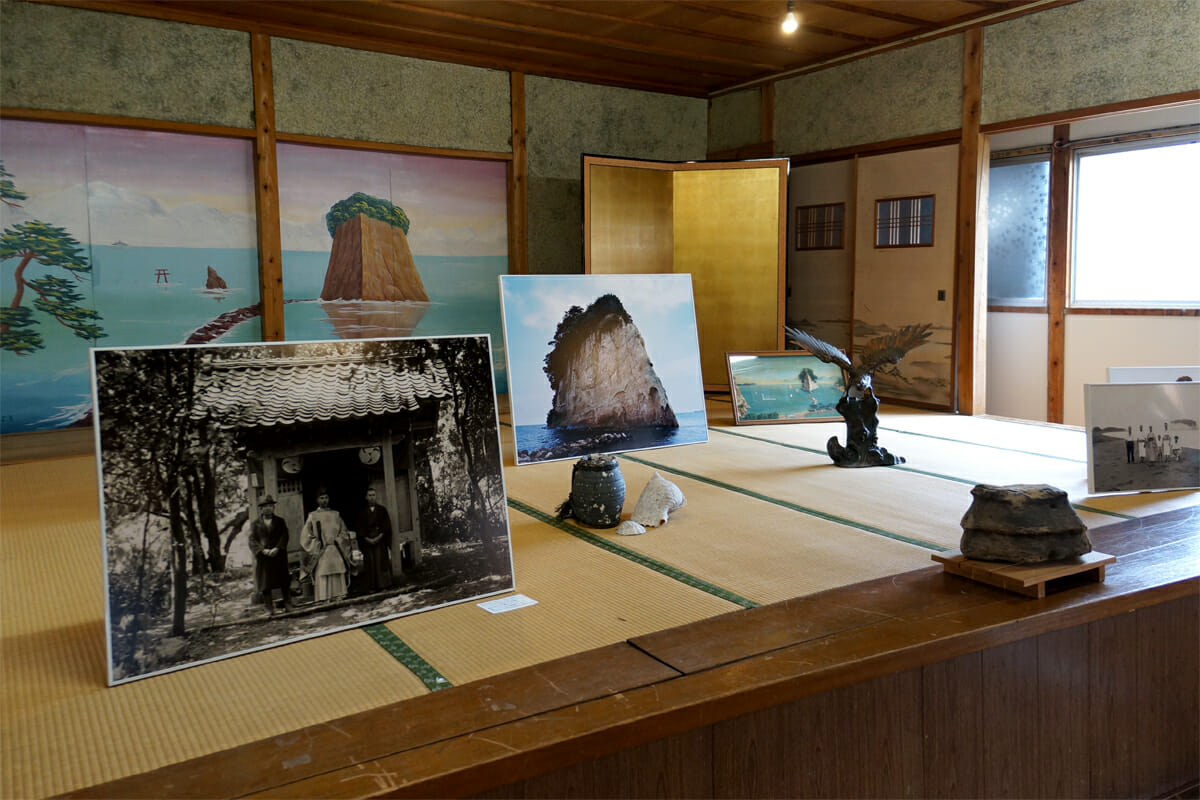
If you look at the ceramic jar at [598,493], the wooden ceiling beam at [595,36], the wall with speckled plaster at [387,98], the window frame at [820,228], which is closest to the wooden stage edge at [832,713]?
the ceramic jar at [598,493]

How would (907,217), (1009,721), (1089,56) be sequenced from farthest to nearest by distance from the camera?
1. (907,217)
2. (1089,56)
3. (1009,721)

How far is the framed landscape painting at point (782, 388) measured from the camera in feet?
17.1

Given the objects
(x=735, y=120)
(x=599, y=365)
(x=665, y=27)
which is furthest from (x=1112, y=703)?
(x=735, y=120)

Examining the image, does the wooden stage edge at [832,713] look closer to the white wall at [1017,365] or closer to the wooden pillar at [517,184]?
the white wall at [1017,365]

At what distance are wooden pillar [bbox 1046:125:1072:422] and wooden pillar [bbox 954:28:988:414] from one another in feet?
2.02

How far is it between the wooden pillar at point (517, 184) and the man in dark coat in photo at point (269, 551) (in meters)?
4.83

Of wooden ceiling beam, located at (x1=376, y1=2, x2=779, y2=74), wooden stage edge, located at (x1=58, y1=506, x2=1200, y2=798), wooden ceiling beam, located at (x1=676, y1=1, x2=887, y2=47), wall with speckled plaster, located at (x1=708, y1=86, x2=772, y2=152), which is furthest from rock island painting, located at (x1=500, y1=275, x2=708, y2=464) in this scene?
wall with speckled plaster, located at (x1=708, y1=86, x2=772, y2=152)

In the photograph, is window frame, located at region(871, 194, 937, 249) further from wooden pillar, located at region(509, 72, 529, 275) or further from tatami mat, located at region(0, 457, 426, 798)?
tatami mat, located at region(0, 457, 426, 798)

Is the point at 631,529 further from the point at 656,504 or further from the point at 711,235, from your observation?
the point at 711,235

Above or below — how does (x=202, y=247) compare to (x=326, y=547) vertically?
above

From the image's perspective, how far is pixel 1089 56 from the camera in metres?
4.89

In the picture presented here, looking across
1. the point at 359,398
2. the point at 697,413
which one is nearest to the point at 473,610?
the point at 359,398

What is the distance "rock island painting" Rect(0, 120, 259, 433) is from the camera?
4.92 m

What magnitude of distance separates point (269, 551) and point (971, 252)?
4.90 metres
